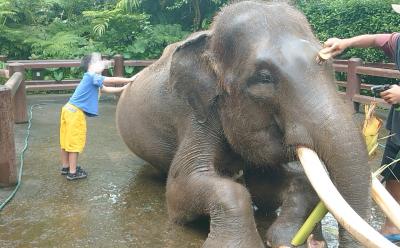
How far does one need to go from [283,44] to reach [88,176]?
9.91 feet

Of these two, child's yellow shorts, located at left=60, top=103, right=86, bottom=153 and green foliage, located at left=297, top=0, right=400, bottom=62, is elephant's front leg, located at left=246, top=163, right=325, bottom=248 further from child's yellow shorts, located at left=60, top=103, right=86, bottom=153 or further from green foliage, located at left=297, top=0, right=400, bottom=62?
green foliage, located at left=297, top=0, right=400, bottom=62

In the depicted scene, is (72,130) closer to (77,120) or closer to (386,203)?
(77,120)

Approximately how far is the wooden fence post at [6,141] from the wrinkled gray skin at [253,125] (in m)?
1.66

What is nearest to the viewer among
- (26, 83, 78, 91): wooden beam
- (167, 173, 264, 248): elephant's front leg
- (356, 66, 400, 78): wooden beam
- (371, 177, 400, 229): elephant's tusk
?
(371, 177, 400, 229): elephant's tusk

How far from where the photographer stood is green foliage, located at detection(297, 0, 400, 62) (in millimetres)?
11828

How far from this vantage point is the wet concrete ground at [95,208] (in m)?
3.91

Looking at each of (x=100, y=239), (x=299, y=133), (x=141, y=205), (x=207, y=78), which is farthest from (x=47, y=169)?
(x=299, y=133)

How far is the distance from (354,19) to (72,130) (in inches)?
364

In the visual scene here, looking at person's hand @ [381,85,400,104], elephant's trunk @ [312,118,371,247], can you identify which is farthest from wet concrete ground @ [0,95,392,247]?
person's hand @ [381,85,400,104]

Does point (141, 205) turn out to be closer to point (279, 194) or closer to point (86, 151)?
point (279, 194)

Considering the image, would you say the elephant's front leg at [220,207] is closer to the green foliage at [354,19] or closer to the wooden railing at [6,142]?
the wooden railing at [6,142]

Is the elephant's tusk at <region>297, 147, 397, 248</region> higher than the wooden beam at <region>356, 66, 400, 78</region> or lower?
higher

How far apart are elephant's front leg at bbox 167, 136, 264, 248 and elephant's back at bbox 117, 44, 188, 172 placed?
43 cm

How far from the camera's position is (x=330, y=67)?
340 centimetres
